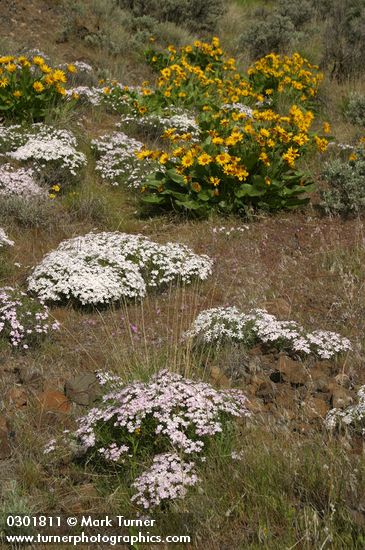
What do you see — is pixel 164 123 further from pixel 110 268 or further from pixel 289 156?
pixel 110 268

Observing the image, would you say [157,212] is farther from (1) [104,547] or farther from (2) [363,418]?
(1) [104,547]

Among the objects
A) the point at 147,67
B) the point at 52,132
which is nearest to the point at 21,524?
the point at 52,132

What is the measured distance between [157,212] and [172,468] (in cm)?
433

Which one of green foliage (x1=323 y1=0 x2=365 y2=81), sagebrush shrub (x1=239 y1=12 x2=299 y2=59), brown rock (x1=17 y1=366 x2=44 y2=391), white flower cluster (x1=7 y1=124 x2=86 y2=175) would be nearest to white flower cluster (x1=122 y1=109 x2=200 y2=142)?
white flower cluster (x1=7 y1=124 x2=86 y2=175)

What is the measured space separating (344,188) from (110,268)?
2971mm

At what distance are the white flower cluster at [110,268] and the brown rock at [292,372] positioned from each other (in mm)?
1290

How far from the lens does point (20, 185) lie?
694 centimetres

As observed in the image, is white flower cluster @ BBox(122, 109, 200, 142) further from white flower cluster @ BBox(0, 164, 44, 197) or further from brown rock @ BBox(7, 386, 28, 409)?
brown rock @ BBox(7, 386, 28, 409)

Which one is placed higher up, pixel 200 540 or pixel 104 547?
pixel 200 540

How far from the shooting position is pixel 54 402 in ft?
13.3

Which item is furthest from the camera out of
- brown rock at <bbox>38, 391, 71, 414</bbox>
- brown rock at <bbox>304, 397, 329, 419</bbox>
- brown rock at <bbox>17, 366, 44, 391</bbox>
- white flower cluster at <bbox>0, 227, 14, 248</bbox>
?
white flower cluster at <bbox>0, 227, 14, 248</bbox>

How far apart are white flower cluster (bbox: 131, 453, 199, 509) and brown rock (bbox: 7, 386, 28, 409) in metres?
1.09

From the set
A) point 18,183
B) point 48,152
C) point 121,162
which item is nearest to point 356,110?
point 121,162

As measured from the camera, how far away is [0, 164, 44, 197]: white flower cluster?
6848mm
